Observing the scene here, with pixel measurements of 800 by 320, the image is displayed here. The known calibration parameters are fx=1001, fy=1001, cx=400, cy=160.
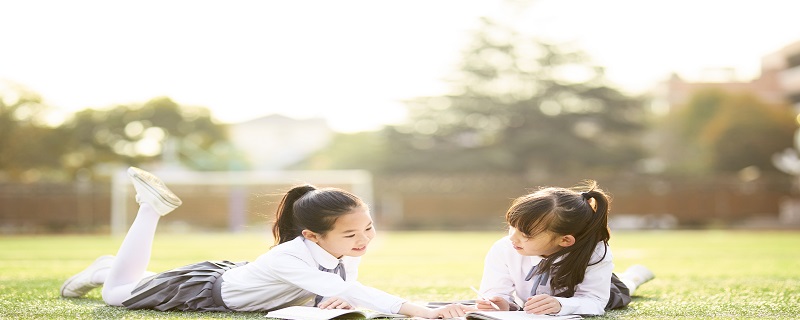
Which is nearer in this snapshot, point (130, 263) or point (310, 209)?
point (310, 209)

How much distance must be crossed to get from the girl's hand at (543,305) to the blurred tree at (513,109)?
24791 mm

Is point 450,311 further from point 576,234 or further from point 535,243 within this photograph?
point 576,234

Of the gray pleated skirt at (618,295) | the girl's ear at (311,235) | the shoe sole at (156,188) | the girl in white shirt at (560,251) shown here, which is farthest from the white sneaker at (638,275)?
the shoe sole at (156,188)

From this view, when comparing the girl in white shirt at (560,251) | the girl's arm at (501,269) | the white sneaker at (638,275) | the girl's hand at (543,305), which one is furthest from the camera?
the white sneaker at (638,275)

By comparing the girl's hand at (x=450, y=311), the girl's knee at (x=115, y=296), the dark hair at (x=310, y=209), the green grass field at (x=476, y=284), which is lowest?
the green grass field at (x=476, y=284)

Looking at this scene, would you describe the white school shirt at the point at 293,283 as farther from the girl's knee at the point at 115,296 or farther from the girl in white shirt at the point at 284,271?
the girl's knee at the point at 115,296

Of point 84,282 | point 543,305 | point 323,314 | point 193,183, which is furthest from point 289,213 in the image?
point 193,183

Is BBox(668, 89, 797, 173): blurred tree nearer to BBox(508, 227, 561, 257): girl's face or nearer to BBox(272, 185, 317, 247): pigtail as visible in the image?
BBox(508, 227, 561, 257): girl's face

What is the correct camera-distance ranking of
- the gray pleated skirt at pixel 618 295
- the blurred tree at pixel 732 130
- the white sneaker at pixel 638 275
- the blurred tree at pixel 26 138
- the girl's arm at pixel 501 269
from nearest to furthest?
the girl's arm at pixel 501 269 → the gray pleated skirt at pixel 618 295 → the white sneaker at pixel 638 275 → the blurred tree at pixel 26 138 → the blurred tree at pixel 732 130

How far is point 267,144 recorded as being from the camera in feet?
165

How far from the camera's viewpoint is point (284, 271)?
3441 mm

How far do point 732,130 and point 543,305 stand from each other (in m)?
29.5

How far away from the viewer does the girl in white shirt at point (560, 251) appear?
343 centimetres

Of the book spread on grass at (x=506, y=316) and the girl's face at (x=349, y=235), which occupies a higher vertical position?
the girl's face at (x=349, y=235)
